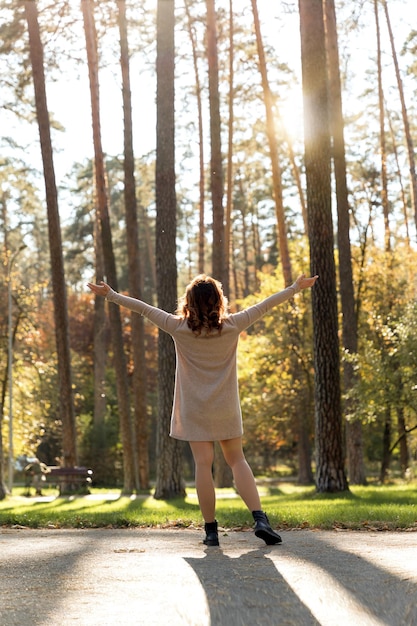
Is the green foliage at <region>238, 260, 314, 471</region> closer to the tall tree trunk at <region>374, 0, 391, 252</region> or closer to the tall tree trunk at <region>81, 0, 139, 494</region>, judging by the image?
the tall tree trunk at <region>374, 0, 391, 252</region>

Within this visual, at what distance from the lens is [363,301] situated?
37250mm

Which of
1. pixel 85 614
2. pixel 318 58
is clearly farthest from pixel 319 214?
pixel 85 614

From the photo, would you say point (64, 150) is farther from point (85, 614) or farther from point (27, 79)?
point (85, 614)

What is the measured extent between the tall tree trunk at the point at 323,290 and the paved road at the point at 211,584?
8.07 meters

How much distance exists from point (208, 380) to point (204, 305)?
1.81ft

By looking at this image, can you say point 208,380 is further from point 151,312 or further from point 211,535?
point 211,535

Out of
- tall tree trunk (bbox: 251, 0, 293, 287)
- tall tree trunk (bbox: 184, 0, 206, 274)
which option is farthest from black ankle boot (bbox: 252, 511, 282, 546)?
tall tree trunk (bbox: 184, 0, 206, 274)

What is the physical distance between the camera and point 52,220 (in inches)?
1063

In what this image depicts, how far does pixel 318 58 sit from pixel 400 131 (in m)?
28.3

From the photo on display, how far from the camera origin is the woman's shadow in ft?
16.8

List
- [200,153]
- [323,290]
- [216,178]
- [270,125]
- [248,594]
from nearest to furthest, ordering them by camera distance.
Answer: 1. [248,594]
2. [323,290]
3. [216,178]
4. [270,125]
5. [200,153]

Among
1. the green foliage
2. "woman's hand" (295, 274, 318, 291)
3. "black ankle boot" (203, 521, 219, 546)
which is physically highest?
the green foliage

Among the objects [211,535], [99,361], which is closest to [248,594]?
[211,535]

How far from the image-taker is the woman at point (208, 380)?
778 cm
